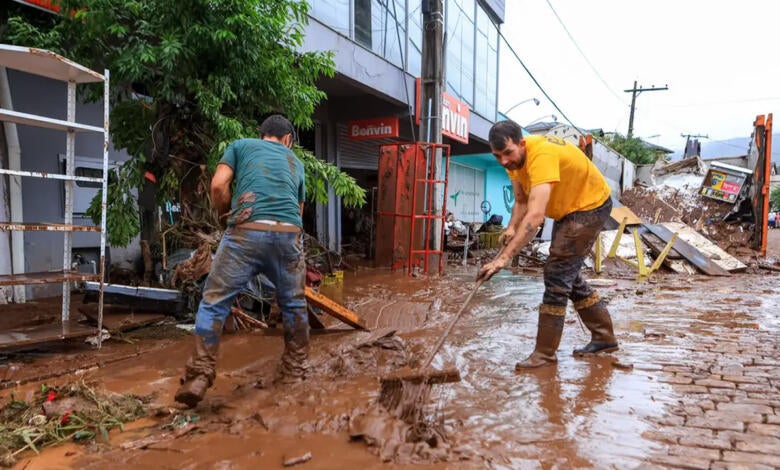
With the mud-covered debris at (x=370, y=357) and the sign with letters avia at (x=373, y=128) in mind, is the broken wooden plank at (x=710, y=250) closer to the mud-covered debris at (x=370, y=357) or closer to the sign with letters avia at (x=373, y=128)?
the sign with letters avia at (x=373, y=128)

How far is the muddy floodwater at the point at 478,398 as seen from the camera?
2.21 meters

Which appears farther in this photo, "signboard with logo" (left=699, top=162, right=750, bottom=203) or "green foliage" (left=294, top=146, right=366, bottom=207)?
"signboard with logo" (left=699, top=162, right=750, bottom=203)

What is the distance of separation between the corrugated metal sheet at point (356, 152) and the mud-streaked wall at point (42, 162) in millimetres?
5745

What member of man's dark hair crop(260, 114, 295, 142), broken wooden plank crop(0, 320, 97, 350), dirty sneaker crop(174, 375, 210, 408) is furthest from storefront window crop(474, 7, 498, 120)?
dirty sneaker crop(174, 375, 210, 408)

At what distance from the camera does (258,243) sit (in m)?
2.96

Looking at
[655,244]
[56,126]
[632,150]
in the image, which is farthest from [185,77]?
[632,150]

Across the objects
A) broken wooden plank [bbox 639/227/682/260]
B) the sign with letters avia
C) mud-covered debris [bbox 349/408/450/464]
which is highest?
the sign with letters avia

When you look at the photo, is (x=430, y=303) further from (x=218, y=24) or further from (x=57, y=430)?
(x=57, y=430)

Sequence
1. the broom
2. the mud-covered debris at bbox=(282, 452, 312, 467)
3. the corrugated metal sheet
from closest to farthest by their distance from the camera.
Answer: the mud-covered debris at bbox=(282, 452, 312, 467) < the broom < the corrugated metal sheet

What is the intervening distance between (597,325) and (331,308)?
210 cm

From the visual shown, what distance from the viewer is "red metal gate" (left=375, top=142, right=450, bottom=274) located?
8.88 m

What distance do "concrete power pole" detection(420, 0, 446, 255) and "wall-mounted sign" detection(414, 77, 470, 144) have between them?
7.6 inches

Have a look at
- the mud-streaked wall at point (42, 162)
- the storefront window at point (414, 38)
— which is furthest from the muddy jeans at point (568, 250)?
the storefront window at point (414, 38)

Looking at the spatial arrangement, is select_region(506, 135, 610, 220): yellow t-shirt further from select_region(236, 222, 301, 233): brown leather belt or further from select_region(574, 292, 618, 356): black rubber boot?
Result: select_region(236, 222, 301, 233): brown leather belt
